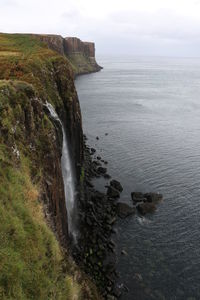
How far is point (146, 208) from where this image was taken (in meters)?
40.5

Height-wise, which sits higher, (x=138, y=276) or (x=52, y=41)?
(x=52, y=41)

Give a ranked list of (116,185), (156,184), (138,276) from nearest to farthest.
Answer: (138,276) → (116,185) → (156,184)

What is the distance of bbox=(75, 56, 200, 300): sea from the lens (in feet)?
95.6

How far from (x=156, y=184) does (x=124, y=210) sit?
1120 centimetres

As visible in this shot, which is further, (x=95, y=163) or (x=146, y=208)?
(x=95, y=163)

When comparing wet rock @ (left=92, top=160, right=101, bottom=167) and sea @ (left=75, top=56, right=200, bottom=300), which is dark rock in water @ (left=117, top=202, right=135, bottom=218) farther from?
wet rock @ (left=92, top=160, right=101, bottom=167)

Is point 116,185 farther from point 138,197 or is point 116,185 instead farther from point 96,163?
point 96,163

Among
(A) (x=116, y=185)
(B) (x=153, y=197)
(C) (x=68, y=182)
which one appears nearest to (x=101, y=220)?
(C) (x=68, y=182)

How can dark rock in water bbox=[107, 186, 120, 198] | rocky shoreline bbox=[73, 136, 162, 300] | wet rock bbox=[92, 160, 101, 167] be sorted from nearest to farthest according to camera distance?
rocky shoreline bbox=[73, 136, 162, 300] → dark rock in water bbox=[107, 186, 120, 198] → wet rock bbox=[92, 160, 101, 167]

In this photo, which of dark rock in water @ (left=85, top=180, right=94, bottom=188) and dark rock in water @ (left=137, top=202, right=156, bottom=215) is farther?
dark rock in water @ (left=85, top=180, right=94, bottom=188)

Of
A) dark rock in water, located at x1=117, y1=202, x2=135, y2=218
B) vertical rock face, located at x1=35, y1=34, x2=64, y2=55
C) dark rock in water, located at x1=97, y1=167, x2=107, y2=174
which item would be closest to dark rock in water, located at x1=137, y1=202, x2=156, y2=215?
dark rock in water, located at x1=117, y1=202, x2=135, y2=218

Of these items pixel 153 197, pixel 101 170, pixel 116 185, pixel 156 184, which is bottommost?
pixel 153 197

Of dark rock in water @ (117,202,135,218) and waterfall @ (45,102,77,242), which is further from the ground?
waterfall @ (45,102,77,242)

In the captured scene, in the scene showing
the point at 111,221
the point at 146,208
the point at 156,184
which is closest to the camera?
the point at 111,221
